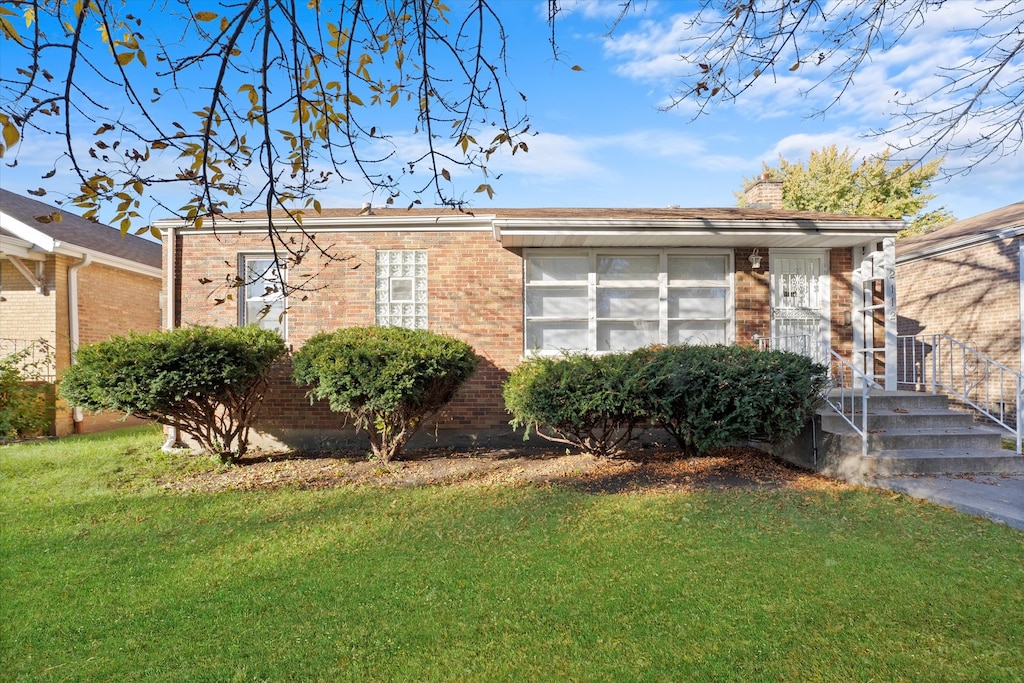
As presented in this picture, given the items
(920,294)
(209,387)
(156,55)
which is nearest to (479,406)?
(209,387)

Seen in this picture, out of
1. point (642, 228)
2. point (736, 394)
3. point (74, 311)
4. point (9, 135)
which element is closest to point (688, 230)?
point (642, 228)

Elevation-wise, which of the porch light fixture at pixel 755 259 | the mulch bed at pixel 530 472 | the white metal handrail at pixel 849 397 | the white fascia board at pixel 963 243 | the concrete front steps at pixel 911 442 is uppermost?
the white fascia board at pixel 963 243

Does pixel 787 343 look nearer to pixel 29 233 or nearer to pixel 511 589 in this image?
pixel 511 589

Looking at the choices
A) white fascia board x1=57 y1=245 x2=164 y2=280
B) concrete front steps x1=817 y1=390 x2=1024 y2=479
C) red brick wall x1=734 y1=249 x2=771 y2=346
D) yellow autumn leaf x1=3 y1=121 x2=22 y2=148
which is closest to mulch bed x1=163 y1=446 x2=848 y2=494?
concrete front steps x1=817 y1=390 x2=1024 y2=479

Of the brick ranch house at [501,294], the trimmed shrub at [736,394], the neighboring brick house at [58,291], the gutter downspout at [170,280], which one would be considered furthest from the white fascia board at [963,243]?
the neighboring brick house at [58,291]

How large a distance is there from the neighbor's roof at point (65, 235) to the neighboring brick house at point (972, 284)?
52.6ft

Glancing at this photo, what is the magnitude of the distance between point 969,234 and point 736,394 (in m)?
8.39

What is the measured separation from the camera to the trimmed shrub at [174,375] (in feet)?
23.5

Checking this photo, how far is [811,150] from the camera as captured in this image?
92.9ft

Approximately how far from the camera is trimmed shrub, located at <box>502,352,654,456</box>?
6.82 meters

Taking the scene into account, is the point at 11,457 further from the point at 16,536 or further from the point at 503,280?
the point at 503,280

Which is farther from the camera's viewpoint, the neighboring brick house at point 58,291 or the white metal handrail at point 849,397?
the neighboring brick house at point 58,291

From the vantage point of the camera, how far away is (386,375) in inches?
284

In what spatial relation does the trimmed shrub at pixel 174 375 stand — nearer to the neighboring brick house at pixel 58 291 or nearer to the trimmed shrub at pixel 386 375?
the trimmed shrub at pixel 386 375
